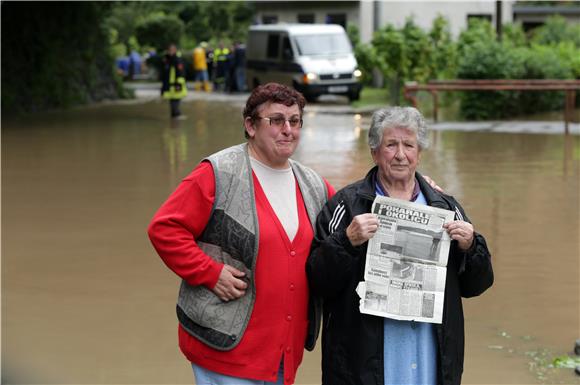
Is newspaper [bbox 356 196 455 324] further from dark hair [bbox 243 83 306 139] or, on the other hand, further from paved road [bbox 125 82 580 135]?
paved road [bbox 125 82 580 135]

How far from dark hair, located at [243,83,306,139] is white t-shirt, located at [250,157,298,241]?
0.18m

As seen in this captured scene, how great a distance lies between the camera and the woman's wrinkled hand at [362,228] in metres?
3.51

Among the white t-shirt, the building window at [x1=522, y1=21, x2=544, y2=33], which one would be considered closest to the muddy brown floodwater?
the white t-shirt

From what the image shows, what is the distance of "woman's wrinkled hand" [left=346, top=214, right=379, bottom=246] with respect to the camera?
3.51m

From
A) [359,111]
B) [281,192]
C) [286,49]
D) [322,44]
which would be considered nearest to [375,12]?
[322,44]

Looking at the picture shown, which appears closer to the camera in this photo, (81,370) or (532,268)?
(81,370)

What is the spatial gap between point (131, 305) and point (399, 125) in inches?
160

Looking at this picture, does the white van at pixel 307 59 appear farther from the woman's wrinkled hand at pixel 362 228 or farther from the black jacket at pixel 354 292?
the woman's wrinkled hand at pixel 362 228

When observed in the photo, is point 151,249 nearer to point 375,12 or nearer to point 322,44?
point 322,44

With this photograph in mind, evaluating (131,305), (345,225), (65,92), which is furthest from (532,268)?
(65,92)

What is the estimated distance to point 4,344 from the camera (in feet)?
21.1

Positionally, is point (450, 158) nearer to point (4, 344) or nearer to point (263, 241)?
point (4, 344)

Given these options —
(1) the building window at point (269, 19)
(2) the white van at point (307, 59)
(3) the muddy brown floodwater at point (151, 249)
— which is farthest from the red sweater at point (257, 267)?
(1) the building window at point (269, 19)

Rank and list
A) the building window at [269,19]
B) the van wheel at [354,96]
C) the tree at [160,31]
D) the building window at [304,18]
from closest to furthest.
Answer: the van wheel at [354,96] → the building window at [304,18] → the building window at [269,19] → the tree at [160,31]
